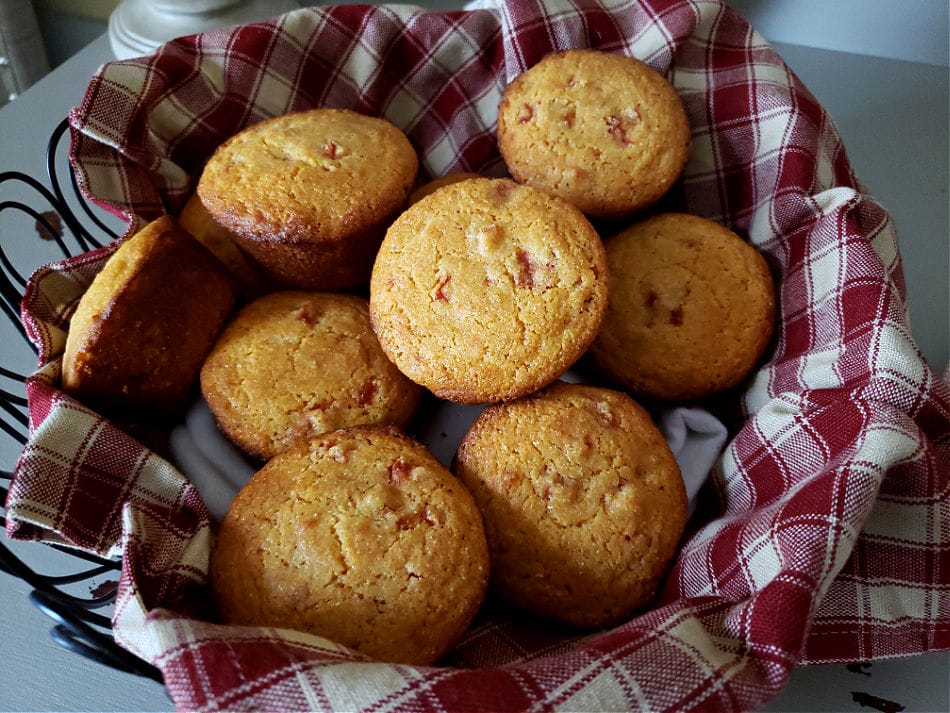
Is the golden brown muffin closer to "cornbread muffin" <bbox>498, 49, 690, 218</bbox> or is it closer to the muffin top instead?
"cornbread muffin" <bbox>498, 49, 690, 218</bbox>

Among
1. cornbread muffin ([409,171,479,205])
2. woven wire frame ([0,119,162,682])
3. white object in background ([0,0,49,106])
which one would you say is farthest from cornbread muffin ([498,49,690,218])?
white object in background ([0,0,49,106])

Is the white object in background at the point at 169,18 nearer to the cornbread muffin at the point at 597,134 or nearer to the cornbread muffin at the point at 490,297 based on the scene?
the cornbread muffin at the point at 597,134

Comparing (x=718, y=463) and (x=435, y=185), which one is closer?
(x=718, y=463)

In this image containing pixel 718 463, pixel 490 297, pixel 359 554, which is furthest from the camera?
pixel 718 463

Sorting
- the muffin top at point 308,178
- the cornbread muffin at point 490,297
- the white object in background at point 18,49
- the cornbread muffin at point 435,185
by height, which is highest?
the white object in background at point 18,49

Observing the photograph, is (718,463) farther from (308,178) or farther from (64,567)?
(64,567)

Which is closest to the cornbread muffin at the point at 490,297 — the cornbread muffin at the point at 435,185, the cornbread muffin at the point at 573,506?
the cornbread muffin at the point at 573,506

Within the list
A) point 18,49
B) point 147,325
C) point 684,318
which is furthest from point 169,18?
point 684,318
